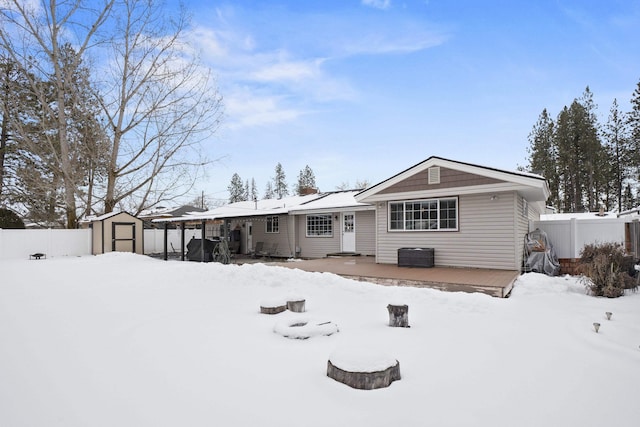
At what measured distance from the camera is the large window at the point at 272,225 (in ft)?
54.3

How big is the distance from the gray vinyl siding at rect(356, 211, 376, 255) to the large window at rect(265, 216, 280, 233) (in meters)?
4.35

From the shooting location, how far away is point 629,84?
898 inches

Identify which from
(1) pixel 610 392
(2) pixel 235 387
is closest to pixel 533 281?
(1) pixel 610 392

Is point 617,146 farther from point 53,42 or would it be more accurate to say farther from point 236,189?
point 236,189

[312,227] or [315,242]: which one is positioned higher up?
[312,227]

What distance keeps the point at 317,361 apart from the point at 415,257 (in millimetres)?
6777

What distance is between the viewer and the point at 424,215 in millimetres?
10352

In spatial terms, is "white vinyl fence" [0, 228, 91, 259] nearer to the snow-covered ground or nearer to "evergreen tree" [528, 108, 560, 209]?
the snow-covered ground

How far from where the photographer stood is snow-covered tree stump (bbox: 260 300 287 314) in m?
5.82

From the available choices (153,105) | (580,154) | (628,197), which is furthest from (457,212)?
(628,197)

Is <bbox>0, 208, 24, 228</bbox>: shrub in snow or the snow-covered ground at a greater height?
<bbox>0, 208, 24, 228</bbox>: shrub in snow

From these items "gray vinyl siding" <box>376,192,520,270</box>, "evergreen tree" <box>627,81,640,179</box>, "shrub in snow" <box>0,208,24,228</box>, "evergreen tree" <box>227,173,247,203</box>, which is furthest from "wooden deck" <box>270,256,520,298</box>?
"evergreen tree" <box>227,173,247,203</box>

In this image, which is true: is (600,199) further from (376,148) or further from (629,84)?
(376,148)

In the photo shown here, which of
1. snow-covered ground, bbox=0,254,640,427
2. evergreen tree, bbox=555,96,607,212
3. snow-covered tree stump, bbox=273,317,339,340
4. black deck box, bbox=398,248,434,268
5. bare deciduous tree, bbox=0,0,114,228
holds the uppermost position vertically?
bare deciduous tree, bbox=0,0,114,228
